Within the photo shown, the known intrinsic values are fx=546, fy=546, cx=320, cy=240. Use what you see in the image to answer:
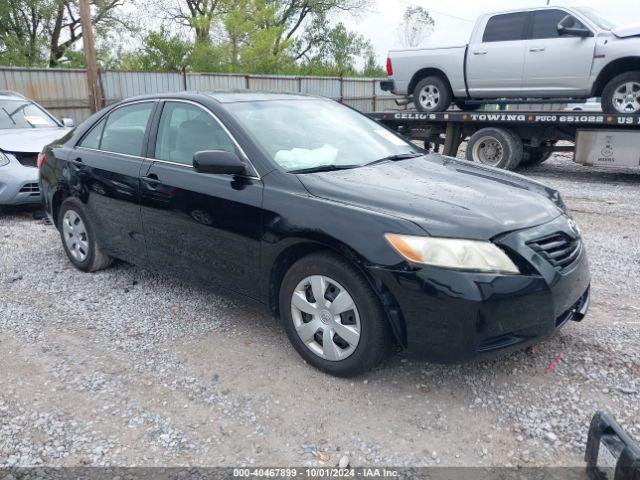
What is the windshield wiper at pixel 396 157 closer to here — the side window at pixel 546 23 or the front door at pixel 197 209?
the front door at pixel 197 209

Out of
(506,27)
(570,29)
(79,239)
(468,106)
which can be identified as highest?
(506,27)

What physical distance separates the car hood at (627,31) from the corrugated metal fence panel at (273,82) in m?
12.2

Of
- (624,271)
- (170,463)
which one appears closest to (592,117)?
(624,271)

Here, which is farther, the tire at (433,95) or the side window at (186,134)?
the tire at (433,95)

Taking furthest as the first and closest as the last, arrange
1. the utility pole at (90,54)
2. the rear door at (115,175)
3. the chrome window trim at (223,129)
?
the utility pole at (90,54) → the rear door at (115,175) → the chrome window trim at (223,129)

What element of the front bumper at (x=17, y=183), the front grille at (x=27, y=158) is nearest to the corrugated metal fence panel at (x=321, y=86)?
the front grille at (x=27, y=158)

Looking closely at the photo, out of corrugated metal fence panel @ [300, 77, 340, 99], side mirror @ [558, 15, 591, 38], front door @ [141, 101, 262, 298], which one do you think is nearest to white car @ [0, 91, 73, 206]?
front door @ [141, 101, 262, 298]

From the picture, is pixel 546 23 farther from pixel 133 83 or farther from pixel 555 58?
pixel 133 83

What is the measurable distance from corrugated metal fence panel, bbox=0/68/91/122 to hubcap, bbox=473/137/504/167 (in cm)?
1106

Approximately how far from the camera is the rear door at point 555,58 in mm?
8883

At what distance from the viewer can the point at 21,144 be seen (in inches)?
282

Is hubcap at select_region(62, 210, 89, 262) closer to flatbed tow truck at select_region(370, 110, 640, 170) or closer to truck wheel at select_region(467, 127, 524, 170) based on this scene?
flatbed tow truck at select_region(370, 110, 640, 170)

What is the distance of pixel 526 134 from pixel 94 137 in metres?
7.94

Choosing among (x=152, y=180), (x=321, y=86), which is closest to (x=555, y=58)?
(x=152, y=180)
